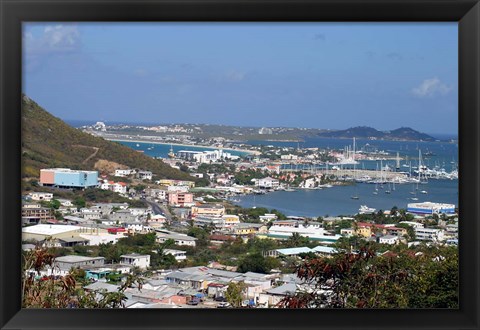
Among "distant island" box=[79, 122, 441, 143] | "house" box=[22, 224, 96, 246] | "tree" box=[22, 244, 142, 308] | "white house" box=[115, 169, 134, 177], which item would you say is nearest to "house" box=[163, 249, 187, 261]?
"tree" box=[22, 244, 142, 308]

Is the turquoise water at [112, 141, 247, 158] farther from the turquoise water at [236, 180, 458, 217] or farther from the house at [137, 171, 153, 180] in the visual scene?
the turquoise water at [236, 180, 458, 217]

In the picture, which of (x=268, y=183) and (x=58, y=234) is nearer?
(x=58, y=234)

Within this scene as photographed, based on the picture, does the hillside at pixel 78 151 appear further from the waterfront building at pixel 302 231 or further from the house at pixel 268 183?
the waterfront building at pixel 302 231

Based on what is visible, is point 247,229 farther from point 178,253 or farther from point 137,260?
point 137,260

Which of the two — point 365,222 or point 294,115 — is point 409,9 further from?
point 294,115

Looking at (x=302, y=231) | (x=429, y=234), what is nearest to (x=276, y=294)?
(x=302, y=231)
